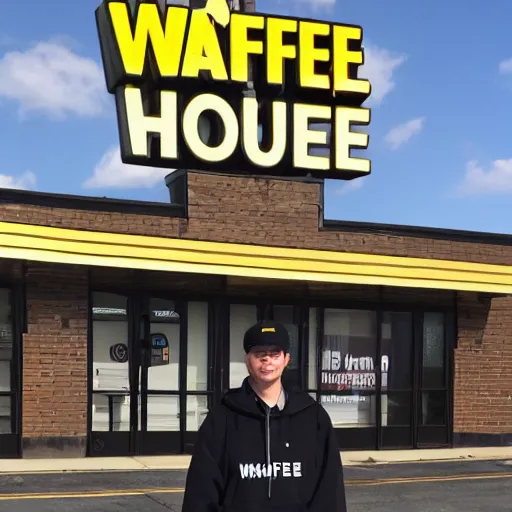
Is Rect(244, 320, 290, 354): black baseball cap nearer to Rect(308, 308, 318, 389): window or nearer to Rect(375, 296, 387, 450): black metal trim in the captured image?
Rect(308, 308, 318, 389): window

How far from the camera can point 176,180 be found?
53.1 feet

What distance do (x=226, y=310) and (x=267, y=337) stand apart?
38.7ft

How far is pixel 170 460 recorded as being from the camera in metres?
14.8

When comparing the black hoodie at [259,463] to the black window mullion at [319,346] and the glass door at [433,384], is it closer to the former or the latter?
the black window mullion at [319,346]

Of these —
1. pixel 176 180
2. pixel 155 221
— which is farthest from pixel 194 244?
pixel 176 180

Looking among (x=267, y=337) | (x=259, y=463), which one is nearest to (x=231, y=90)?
(x=267, y=337)

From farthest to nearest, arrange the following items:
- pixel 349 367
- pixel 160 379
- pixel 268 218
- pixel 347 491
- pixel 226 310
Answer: pixel 349 367 < pixel 226 310 < pixel 268 218 < pixel 160 379 < pixel 347 491

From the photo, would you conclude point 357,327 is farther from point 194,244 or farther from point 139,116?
point 139,116

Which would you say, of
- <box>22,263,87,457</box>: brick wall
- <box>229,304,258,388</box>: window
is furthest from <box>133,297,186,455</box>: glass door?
<box>22,263,87,457</box>: brick wall

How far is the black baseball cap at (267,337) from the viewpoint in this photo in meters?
4.35

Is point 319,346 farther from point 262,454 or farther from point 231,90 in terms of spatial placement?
point 262,454

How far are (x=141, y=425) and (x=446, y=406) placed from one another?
654cm

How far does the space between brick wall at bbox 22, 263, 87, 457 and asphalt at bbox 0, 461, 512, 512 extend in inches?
66.1

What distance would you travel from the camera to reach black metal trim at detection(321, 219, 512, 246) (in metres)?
16.6
